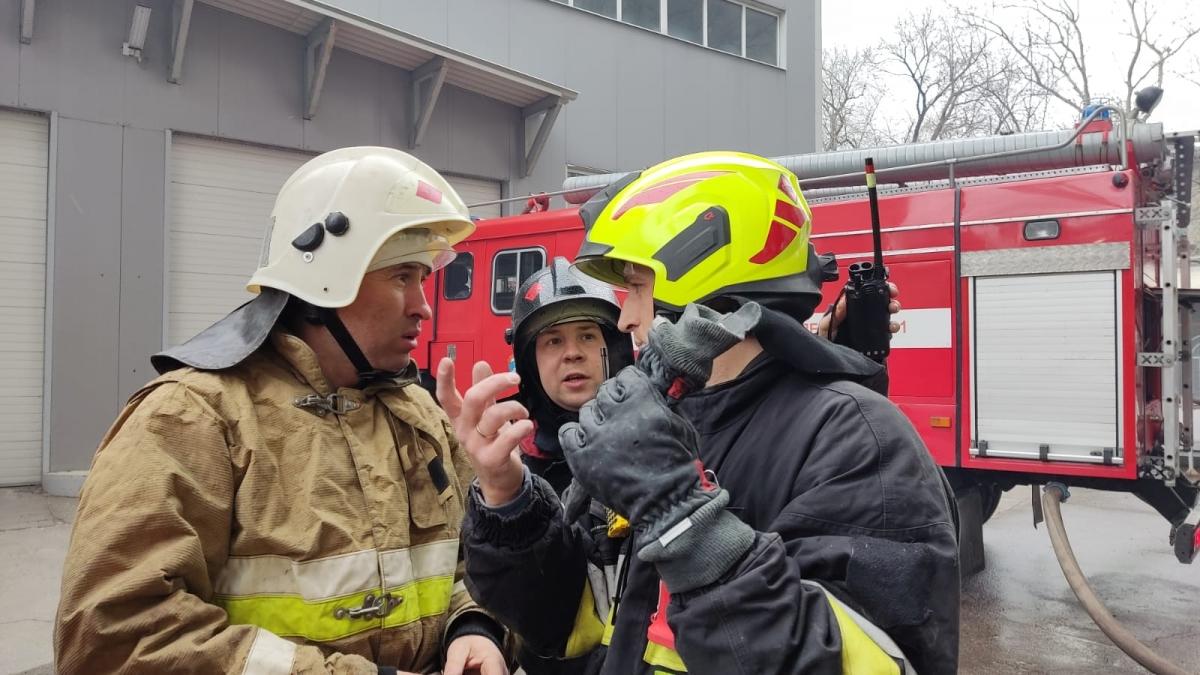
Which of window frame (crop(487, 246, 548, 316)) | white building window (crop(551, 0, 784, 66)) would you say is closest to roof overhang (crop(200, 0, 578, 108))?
white building window (crop(551, 0, 784, 66))

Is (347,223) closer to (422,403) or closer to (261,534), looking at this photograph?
(422,403)

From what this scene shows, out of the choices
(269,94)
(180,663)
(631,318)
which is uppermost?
(269,94)

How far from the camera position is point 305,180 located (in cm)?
200

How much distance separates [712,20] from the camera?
45.8ft

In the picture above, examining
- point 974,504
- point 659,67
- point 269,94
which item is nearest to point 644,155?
point 659,67

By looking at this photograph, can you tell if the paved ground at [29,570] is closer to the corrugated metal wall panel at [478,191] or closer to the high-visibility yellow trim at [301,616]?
the high-visibility yellow trim at [301,616]

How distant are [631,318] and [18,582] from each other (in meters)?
5.95

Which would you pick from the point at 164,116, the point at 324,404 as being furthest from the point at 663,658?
the point at 164,116

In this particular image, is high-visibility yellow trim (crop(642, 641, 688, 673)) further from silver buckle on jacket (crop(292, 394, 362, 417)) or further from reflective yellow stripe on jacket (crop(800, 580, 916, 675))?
silver buckle on jacket (crop(292, 394, 362, 417))

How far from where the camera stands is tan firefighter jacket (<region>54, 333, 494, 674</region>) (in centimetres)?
146

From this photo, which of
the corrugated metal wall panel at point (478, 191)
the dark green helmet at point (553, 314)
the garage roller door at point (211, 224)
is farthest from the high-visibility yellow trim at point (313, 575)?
the corrugated metal wall panel at point (478, 191)

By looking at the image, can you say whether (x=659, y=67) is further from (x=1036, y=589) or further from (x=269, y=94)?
(x=1036, y=589)

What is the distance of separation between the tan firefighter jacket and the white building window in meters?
11.3

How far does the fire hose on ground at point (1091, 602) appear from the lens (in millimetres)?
4438
